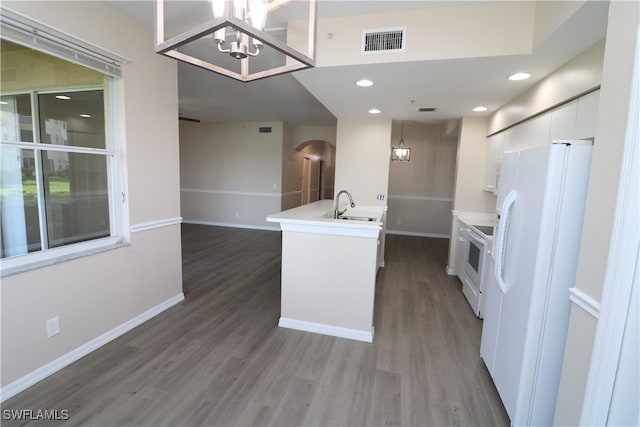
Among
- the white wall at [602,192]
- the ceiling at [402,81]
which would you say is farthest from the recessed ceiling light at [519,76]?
the white wall at [602,192]

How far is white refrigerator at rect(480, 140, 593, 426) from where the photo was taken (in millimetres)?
1471

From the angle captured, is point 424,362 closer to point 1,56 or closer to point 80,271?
point 80,271

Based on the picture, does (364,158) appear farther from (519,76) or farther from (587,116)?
(587,116)

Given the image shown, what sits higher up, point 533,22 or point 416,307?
point 533,22

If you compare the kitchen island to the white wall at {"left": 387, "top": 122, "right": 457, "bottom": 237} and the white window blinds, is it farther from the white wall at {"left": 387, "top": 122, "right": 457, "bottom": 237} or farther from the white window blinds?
the white wall at {"left": 387, "top": 122, "right": 457, "bottom": 237}

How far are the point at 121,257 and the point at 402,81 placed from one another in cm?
294

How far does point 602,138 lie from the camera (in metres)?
1.26

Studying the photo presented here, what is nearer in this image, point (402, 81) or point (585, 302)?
point (585, 302)

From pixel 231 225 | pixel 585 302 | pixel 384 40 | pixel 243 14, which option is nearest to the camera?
pixel 243 14

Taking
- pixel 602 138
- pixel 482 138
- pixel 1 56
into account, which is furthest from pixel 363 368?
pixel 482 138

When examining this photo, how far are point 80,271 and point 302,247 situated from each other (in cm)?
171

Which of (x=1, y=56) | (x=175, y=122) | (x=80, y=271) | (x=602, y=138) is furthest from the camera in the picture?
(x=175, y=122)

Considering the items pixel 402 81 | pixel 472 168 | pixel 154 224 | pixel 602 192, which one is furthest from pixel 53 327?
pixel 472 168

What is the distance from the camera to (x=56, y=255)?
2.09 m
